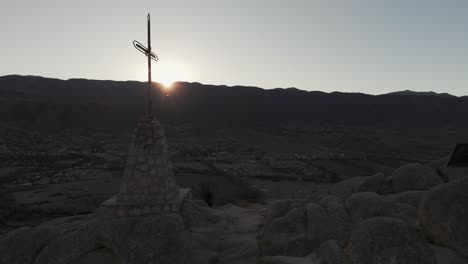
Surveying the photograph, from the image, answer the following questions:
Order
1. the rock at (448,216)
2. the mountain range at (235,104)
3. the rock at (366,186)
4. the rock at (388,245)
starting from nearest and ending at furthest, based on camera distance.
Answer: the rock at (388,245)
the rock at (448,216)
the rock at (366,186)
the mountain range at (235,104)

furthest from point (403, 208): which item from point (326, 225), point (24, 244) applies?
point (24, 244)

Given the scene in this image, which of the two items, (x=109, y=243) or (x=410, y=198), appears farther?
(x=410, y=198)

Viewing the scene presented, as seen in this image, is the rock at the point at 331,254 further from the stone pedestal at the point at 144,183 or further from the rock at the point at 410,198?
the stone pedestal at the point at 144,183

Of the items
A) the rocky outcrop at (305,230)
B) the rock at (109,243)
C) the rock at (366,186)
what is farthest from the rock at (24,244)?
the rock at (366,186)

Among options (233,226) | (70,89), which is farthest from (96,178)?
(70,89)

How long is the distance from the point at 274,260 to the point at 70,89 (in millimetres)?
136868

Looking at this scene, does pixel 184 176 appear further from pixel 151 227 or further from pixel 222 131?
pixel 222 131

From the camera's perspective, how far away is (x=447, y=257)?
25.0ft

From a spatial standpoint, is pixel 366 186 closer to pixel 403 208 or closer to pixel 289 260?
pixel 403 208

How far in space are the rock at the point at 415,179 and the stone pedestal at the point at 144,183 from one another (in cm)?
914

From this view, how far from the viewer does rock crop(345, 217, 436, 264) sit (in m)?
7.25

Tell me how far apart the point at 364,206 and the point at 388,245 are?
3.71 meters

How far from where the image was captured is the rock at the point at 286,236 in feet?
33.3

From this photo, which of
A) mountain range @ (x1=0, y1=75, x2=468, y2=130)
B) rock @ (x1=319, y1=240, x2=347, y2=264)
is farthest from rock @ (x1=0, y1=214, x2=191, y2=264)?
mountain range @ (x1=0, y1=75, x2=468, y2=130)
